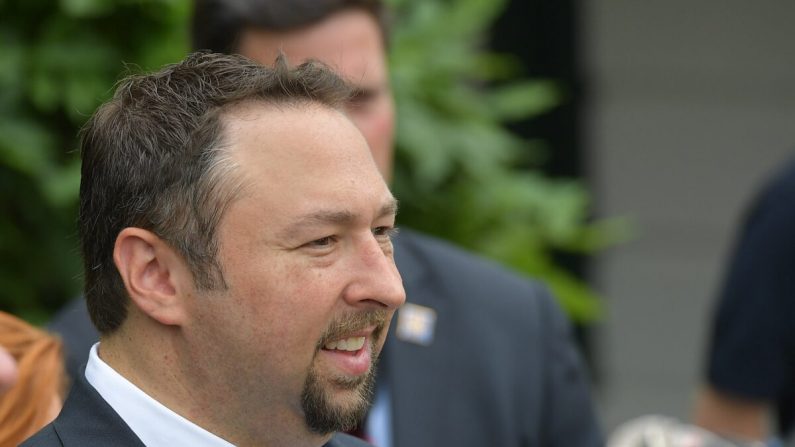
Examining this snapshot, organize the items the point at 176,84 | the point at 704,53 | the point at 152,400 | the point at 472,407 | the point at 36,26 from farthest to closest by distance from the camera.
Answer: the point at 704,53 < the point at 36,26 < the point at 472,407 < the point at 176,84 < the point at 152,400

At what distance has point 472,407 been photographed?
379cm

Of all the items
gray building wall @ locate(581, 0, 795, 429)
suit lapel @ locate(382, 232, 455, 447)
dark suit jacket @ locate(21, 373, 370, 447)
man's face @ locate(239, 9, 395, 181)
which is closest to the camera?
dark suit jacket @ locate(21, 373, 370, 447)

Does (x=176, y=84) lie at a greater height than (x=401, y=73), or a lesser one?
greater

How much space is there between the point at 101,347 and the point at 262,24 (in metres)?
1.59

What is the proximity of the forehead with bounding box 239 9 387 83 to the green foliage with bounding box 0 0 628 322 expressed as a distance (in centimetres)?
46

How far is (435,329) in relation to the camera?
3.89 m

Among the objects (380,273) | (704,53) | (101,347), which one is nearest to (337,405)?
(380,273)

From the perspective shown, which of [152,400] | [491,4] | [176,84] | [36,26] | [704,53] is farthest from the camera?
[704,53]

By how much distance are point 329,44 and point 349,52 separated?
6 centimetres

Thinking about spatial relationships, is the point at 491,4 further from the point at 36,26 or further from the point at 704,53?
the point at 704,53

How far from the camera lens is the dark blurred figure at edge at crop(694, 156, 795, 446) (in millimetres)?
4488

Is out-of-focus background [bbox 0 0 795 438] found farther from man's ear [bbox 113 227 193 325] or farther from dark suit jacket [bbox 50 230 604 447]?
man's ear [bbox 113 227 193 325]

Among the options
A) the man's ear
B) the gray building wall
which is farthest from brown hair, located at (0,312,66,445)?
the gray building wall

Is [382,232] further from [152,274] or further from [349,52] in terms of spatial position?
[349,52]
